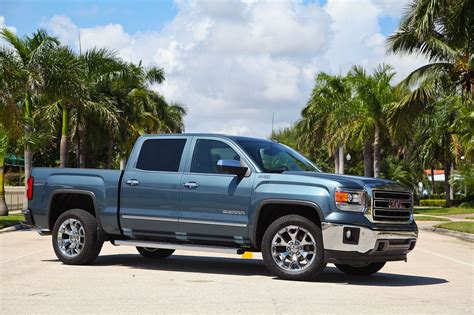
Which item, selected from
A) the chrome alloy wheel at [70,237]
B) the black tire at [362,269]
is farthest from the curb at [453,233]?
the chrome alloy wheel at [70,237]

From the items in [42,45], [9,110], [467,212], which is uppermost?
[42,45]

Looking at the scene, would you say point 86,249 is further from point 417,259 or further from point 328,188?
point 417,259

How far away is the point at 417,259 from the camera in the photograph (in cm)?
1502

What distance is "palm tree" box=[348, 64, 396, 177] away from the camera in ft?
149

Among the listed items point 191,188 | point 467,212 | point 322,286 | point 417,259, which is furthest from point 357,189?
point 467,212

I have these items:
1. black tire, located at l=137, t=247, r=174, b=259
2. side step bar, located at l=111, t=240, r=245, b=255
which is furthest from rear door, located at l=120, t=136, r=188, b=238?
black tire, located at l=137, t=247, r=174, b=259

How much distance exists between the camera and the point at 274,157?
1166cm

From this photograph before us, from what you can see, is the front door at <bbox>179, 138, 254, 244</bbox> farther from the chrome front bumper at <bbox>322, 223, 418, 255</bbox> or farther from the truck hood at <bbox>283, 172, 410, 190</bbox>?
the chrome front bumper at <bbox>322, 223, 418, 255</bbox>

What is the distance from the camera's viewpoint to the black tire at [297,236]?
411 inches

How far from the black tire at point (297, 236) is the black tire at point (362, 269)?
4.40ft

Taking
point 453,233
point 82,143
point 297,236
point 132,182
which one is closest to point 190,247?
point 132,182

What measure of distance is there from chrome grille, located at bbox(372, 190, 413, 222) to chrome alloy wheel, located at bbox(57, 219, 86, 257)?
15.4 ft

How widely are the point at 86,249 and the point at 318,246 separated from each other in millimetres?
3793

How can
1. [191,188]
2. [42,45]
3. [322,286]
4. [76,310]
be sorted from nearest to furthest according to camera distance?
[76,310] < [322,286] < [191,188] < [42,45]
